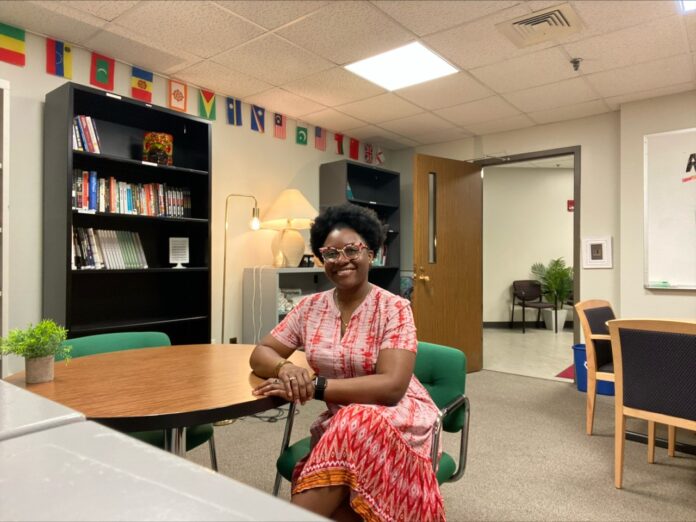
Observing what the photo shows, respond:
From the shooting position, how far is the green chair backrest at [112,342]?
78.1 inches

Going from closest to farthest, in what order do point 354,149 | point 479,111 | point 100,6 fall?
point 100,6, point 479,111, point 354,149

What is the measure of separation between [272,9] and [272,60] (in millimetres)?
673

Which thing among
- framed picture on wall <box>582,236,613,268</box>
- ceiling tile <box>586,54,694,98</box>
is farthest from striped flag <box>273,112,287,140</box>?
framed picture on wall <box>582,236,613,268</box>

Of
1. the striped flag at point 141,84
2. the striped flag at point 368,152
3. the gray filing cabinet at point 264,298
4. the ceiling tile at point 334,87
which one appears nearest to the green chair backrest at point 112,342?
the gray filing cabinet at point 264,298

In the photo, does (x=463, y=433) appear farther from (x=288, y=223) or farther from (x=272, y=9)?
(x=288, y=223)

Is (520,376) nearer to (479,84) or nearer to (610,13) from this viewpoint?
(479,84)

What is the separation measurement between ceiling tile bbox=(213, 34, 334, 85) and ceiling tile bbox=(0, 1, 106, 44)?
78 cm

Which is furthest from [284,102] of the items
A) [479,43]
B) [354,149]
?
[479,43]

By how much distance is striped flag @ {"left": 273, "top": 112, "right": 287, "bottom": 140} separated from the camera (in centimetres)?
441

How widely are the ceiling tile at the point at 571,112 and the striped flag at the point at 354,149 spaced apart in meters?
1.89

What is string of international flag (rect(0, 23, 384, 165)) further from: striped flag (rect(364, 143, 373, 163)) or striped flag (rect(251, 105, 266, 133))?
striped flag (rect(364, 143, 373, 163))

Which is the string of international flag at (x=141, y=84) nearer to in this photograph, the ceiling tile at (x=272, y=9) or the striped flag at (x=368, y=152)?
→ the striped flag at (x=368, y=152)

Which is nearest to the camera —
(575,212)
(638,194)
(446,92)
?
(446,92)

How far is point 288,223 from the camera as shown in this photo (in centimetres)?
393
